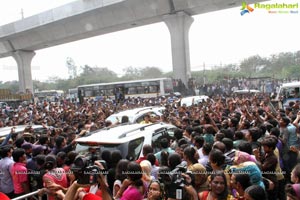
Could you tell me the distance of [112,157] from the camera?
3998 mm

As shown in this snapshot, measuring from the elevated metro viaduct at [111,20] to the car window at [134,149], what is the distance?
63.7 feet

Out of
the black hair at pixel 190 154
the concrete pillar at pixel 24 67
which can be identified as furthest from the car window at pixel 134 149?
the concrete pillar at pixel 24 67

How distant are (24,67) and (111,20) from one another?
17200 mm

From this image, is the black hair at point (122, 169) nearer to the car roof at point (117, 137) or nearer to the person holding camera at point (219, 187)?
the person holding camera at point (219, 187)

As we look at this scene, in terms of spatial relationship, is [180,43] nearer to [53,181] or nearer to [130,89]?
[130,89]

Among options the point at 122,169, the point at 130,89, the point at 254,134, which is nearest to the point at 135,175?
the point at 122,169

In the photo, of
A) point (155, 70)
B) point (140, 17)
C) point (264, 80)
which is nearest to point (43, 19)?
point (140, 17)

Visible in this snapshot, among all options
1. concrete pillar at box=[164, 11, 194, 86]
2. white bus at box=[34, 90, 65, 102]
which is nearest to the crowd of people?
concrete pillar at box=[164, 11, 194, 86]

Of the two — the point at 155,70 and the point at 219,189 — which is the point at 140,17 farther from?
the point at 155,70

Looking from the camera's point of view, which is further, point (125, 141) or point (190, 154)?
point (125, 141)

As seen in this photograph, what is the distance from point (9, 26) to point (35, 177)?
3303 centimetres

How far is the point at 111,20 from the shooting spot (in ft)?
87.6

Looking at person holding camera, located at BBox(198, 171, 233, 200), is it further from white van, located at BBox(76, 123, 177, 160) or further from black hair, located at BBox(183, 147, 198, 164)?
white van, located at BBox(76, 123, 177, 160)

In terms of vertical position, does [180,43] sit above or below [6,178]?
above
